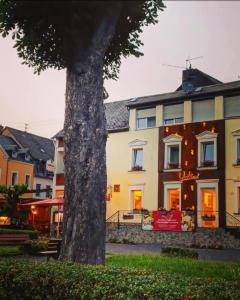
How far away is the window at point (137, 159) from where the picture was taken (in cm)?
3353

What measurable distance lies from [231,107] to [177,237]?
30.5ft

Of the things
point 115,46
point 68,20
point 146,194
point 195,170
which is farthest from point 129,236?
point 68,20

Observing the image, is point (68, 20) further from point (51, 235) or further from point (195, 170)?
point (51, 235)

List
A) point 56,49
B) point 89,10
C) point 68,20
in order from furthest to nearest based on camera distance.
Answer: point 56,49 → point 68,20 → point 89,10

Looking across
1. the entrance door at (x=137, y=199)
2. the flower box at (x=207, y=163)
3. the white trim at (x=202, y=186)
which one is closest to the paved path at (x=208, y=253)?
the white trim at (x=202, y=186)

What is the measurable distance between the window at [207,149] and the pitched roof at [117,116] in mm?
6468

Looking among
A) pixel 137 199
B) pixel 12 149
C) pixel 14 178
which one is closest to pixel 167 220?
pixel 137 199

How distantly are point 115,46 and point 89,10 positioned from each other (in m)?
5.02

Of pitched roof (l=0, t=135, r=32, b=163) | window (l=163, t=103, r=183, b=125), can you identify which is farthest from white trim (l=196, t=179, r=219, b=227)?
pitched roof (l=0, t=135, r=32, b=163)

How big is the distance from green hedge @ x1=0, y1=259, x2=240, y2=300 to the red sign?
20473 mm

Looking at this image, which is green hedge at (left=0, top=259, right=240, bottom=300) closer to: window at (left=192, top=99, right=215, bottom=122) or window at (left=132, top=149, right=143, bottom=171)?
window at (left=192, top=99, right=215, bottom=122)

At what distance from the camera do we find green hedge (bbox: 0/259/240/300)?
597 cm

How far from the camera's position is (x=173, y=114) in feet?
106

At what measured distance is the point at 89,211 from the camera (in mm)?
9750
